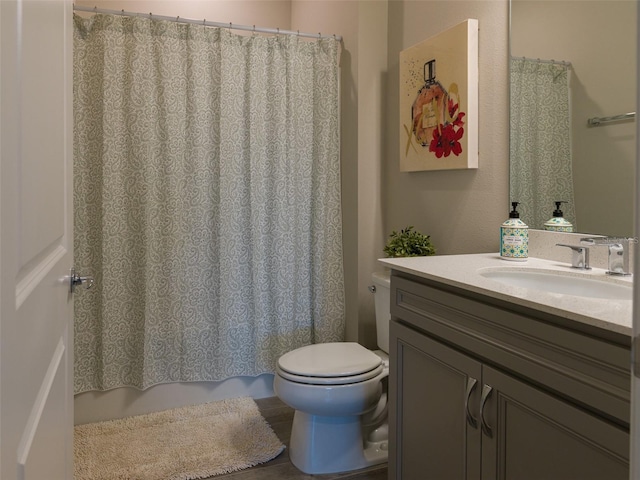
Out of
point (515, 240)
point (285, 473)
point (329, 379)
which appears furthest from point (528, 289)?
point (285, 473)

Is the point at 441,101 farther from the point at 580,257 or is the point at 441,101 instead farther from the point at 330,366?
the point at 330,366

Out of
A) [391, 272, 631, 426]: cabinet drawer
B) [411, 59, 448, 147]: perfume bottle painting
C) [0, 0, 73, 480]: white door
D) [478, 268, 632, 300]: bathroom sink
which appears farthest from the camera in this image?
[411, 59, 448, 147]: perfume bottle painting

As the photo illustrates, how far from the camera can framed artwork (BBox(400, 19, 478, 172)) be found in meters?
1.91

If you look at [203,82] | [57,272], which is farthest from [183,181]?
[57,272]

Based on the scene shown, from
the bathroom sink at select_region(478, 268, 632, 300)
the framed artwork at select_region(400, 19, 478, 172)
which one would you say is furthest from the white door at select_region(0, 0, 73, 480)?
the framed artwork at select_region(400, 19, 478, 172)

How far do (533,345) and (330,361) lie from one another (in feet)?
3.35

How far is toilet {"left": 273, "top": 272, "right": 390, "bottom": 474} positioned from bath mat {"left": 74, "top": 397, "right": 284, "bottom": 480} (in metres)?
0.23

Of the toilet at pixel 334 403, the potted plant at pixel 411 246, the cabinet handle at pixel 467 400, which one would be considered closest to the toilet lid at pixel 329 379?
the toilet at pixel 334 403

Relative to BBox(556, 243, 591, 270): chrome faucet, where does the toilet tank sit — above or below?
below

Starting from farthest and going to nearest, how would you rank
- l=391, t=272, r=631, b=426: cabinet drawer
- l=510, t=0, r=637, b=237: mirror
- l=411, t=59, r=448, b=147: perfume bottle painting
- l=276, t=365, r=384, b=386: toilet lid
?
1. l=411, t=59, r=448, b=147: perfume bottle painting
2. l=276, t=365, r=384, b=386: toilet lid
3. l=510, t=0, r=637, b=237: mirror
4. l=391, t=272, r=631, b=426: cabinet drawer

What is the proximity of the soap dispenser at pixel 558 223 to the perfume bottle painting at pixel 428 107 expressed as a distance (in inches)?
25.6

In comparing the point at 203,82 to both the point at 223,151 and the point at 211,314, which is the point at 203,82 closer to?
the point at 223,151

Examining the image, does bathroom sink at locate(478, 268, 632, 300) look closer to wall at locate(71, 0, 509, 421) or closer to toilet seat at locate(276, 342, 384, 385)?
wall at locate(71, 0, 509, 421)

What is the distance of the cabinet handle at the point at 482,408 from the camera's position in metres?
1.17
